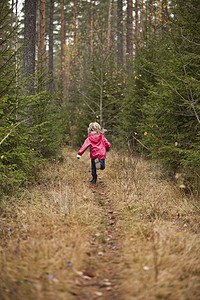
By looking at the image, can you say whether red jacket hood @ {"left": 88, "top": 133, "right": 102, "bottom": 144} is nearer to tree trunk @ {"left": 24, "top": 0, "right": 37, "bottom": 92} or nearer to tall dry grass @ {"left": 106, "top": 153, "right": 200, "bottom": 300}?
tall dry grass @ {"left": 106, "top": 153, "right": 200, "bottom": 300}

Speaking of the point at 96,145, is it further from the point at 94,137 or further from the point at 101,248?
the point at 101,248

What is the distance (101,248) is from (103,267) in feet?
1.54

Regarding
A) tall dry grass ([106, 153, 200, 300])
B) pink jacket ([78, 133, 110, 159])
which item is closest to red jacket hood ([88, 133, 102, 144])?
pink jacket ([78, 133, 110, 159])

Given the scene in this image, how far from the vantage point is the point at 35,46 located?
8320 mm

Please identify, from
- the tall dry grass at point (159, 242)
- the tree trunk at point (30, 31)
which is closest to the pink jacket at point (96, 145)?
the tall dry grass at point (159, 242)

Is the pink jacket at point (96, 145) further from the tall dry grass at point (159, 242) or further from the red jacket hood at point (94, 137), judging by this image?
the tall dry grass at point (159, 242)

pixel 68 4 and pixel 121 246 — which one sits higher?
pixel 68 4

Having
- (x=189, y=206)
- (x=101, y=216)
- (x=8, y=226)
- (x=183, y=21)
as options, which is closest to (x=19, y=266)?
(x=8, y=226)

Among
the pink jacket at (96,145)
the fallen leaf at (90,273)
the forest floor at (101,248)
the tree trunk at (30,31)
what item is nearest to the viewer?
the forest floor at (101,248)

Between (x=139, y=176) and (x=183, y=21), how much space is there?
13.9 feet

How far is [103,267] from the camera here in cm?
295

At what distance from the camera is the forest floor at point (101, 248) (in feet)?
7.91

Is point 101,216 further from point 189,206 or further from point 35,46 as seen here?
point 35,46

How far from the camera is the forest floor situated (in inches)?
95.0
